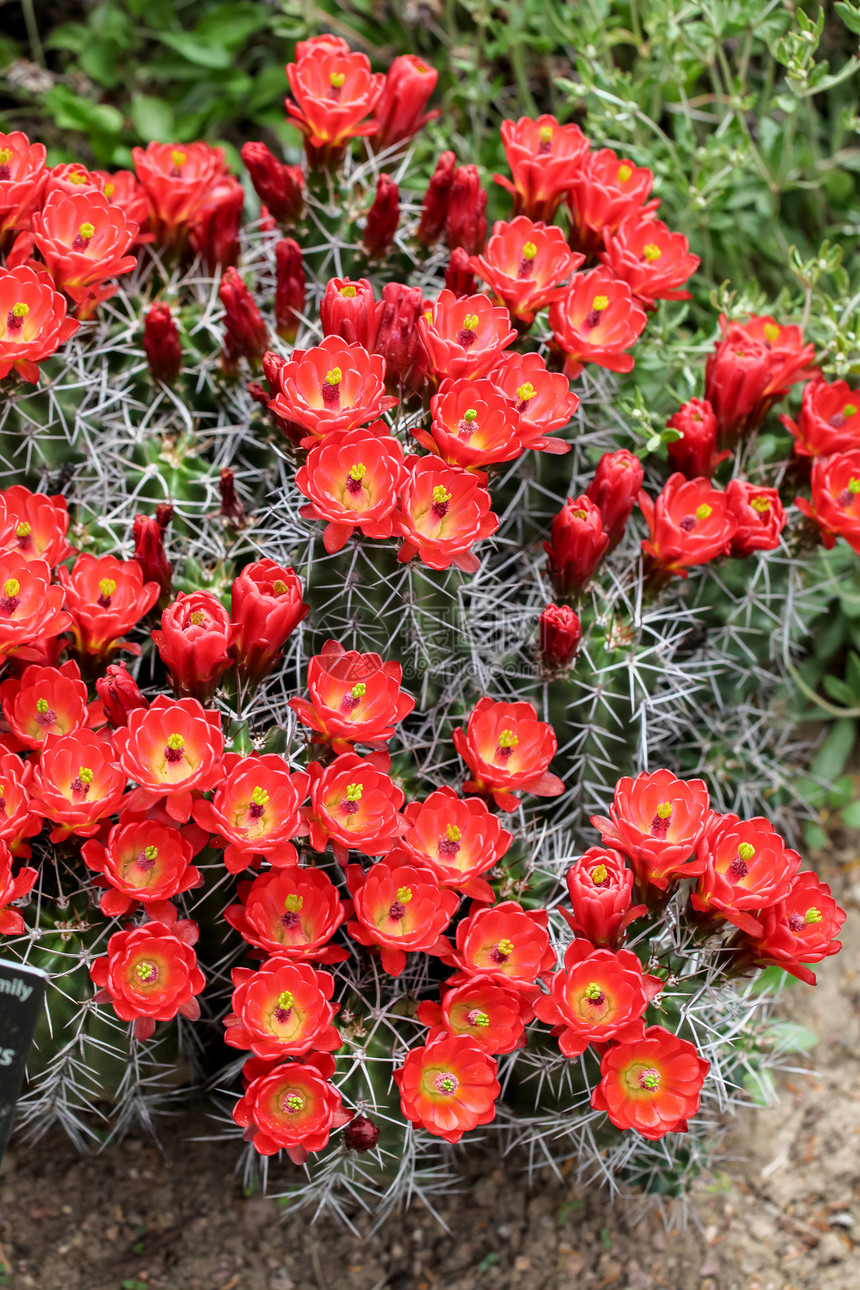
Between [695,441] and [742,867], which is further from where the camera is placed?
[695,441]

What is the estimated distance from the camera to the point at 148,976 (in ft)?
5.65

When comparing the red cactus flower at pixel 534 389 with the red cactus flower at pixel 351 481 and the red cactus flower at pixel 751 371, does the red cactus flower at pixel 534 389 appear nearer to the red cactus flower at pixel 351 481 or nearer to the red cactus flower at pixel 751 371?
the red cactus flower at pixel 351 481

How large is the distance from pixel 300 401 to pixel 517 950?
36.9 inches

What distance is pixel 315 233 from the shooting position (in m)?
2.49

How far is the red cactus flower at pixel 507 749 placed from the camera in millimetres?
1913

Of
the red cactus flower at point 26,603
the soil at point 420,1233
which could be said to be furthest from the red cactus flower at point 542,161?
the soil at point 420,1233

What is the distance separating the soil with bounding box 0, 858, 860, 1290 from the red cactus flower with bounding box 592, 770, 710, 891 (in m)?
0.80

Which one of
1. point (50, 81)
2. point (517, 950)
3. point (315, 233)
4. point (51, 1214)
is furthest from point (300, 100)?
point (51, 1214)

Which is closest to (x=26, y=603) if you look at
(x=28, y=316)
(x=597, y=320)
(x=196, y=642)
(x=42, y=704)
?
(x=42, y=704)

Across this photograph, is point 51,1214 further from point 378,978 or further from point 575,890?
point 575,890

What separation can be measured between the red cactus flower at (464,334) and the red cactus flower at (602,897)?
0.81 metres

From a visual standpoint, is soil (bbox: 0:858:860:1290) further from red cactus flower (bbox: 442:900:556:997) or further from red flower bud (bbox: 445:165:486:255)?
red flower bud (bbox: 445:165:486:255)

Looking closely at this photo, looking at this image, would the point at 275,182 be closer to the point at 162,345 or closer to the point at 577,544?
the point at 162,345

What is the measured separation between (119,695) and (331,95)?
1.35m
